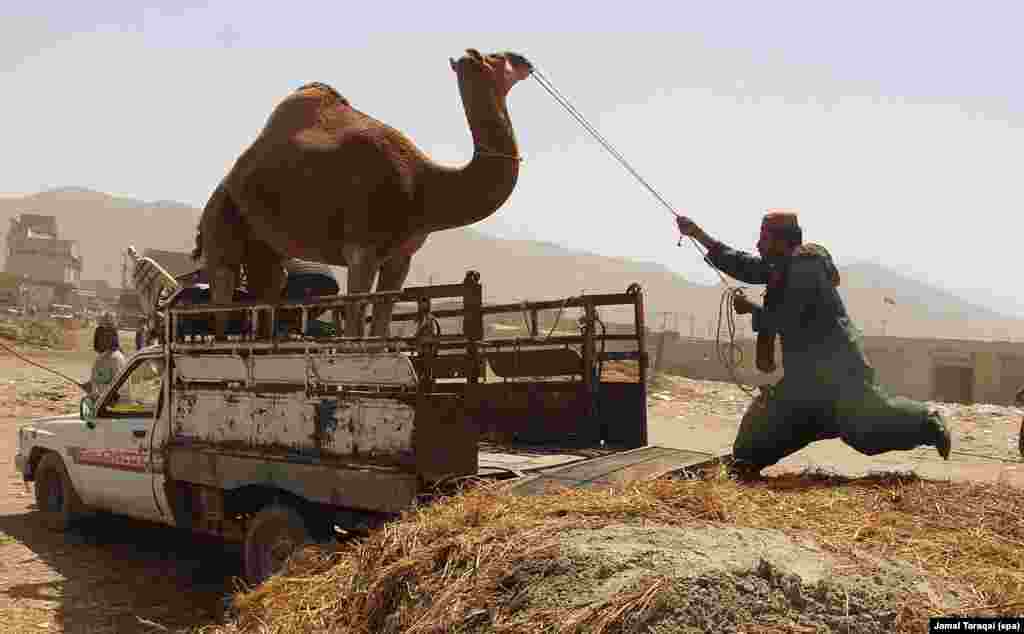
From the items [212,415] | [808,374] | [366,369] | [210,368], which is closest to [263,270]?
[210,368]

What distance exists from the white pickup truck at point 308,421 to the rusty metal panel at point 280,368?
1cm

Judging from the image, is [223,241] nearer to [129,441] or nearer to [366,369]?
[129,441]

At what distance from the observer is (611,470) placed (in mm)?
5109

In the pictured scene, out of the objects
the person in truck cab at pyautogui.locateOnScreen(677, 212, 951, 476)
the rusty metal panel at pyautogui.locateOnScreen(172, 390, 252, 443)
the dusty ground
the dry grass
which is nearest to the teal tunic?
the person in truck cab at pyautogui.locateOnScreen(677, 212, 951, 476)

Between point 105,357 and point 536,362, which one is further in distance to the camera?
point 105,357

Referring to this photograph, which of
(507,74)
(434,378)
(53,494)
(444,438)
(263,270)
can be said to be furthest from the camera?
(263,270)

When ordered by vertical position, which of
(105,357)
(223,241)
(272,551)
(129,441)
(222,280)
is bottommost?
(272,551)

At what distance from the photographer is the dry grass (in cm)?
306

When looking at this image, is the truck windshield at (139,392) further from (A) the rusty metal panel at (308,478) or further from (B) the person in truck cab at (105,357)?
(B) the person in truck cab at (105,357)

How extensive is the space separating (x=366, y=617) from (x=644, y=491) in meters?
1.33

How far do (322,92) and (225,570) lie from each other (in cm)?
422

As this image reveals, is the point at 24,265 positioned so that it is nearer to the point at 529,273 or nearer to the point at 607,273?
the point at 529,273

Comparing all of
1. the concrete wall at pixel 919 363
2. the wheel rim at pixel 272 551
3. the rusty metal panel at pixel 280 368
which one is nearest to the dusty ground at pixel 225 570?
the wheel rim at pixel 272 551

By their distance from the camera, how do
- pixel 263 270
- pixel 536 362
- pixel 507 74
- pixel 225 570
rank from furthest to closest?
1. pixel 263 270
2. pixel 507 74
3. pixel 536 362
4. pixel 225 570
